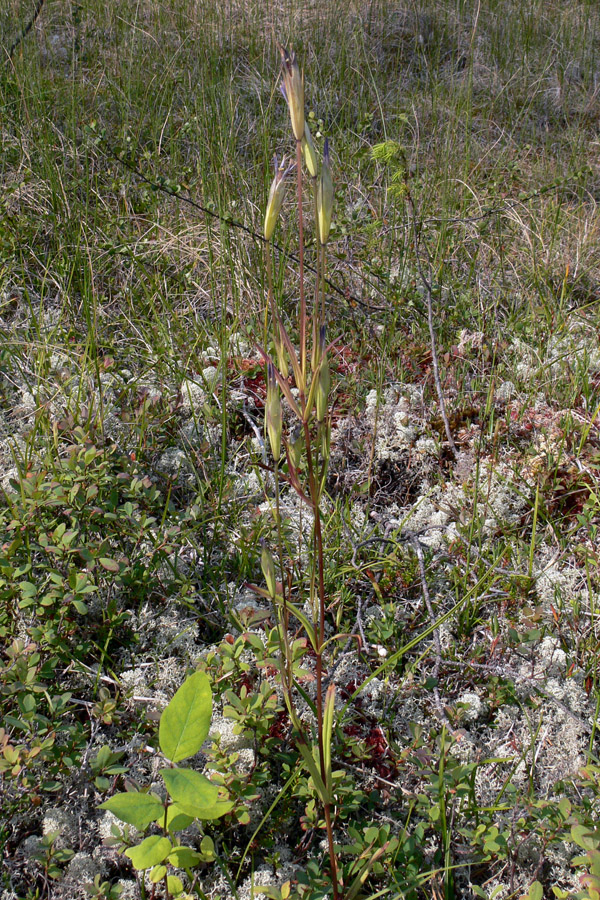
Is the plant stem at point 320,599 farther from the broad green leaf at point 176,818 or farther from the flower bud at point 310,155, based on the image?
the flower bud at point 310,155

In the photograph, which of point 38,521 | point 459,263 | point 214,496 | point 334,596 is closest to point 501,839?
point 334,596

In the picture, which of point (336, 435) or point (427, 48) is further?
point (427, 48)

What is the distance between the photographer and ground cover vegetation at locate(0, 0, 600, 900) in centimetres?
130

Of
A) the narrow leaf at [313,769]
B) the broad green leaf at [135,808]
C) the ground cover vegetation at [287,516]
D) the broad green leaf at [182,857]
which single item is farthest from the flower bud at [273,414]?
the broad green leaf at [182,857]

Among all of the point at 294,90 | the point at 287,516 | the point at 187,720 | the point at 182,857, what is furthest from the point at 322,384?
the point at 287,516

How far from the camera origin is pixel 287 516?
207 cm

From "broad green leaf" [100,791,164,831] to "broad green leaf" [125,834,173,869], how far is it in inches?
1.6

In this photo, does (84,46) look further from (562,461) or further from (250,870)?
(250,870)

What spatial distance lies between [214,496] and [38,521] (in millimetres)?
517

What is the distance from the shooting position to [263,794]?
1.49 meters

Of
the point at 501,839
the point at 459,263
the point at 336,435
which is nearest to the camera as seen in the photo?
the point at 501,839

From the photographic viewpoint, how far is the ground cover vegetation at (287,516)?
1.30 metres

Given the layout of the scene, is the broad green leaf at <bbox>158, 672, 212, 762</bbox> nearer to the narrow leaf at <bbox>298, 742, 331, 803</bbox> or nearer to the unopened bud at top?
the narrow leaf at <bbox>298, 742, 331, 803</bbox>

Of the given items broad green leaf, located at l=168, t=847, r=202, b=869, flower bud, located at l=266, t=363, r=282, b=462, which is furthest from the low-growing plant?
flower bud, located at l=266, t=363, r=282, b=462
